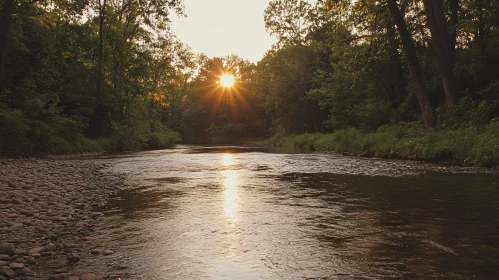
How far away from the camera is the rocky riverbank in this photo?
16.2ft

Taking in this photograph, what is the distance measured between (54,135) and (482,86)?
29.9 meters

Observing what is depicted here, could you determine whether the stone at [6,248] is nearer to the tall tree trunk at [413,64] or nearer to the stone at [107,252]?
the stone at [107,252]

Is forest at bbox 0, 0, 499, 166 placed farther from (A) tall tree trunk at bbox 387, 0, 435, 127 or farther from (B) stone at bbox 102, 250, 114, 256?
(B) stone at bbox 102, 250, 114, 256

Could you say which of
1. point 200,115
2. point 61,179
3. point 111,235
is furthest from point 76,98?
point 200,115

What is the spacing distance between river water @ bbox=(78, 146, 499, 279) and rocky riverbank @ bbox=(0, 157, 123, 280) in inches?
15.0

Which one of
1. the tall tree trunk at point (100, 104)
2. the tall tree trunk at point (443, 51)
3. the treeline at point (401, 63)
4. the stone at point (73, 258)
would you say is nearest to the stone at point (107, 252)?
the stone at point (73, 258)

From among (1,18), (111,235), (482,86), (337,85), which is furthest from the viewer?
(337,85)

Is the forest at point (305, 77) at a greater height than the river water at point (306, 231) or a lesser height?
greater

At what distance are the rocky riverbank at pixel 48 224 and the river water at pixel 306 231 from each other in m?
0.38

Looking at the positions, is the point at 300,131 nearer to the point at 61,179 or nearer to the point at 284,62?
the point at 284,62

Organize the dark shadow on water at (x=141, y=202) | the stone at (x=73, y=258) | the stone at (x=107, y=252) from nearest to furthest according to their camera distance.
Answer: the stone at (x=73, y=258) → the stone at (x=107, y=252) → the dark shadow on water at (x=141, y=202)

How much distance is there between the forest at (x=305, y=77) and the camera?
71.7 feet

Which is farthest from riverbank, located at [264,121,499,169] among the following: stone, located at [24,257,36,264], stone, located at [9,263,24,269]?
stone, located at [9,263,24,269]

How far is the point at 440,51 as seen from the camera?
22.3 m
